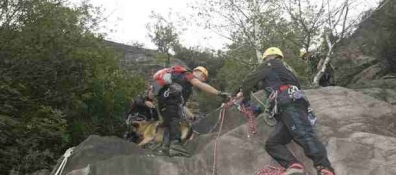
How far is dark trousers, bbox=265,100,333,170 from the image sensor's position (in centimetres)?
743

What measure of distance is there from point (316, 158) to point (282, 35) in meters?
17.1

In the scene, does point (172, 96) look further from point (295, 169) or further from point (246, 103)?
point (295, 169)

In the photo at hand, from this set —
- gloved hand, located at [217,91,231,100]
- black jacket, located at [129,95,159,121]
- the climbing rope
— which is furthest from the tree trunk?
gloved hand, located at [217,91,231,100]

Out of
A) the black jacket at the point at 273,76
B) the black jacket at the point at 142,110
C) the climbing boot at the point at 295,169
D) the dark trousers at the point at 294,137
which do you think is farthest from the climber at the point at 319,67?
the climbing boot at the point at 295,169

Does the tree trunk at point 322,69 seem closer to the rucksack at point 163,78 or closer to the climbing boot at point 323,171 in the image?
the rucksack at point 163,78

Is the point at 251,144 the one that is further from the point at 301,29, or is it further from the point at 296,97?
the point at 301,29

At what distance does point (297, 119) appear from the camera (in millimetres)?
7664

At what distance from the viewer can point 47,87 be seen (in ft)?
44.4

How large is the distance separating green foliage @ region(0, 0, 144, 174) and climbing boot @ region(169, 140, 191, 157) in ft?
10.7

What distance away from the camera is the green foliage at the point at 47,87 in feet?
37.4

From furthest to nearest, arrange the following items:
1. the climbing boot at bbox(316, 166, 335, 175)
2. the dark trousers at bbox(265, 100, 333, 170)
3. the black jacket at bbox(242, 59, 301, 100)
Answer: the black jacket at bbox(242, 59, 301, 100) < the dark trousers at bbox(265, 100, 333, 170) < the climbing boot at bbox(316, 166, 335, 175)

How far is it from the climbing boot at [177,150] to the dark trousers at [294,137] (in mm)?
1816

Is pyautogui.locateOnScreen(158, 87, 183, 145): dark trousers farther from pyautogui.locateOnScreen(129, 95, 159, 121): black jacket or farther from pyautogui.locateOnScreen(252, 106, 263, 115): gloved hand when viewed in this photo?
pyautogui.locateOnScreen(129, 95, 159, 121): black jacket

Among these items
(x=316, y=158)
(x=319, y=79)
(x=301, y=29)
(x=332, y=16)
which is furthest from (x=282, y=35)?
(x=316, y=158)
